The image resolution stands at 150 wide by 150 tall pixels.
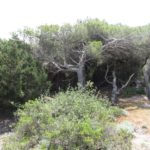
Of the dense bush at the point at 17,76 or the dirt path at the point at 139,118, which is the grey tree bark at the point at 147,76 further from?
the dense bush at the point at 17,76

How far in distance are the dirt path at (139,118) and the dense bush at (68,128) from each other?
1.18 m

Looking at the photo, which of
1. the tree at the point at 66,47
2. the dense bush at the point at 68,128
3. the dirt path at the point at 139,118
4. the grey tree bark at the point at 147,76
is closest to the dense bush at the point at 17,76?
the tree at the point at 66,47

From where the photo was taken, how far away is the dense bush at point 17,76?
514 inches

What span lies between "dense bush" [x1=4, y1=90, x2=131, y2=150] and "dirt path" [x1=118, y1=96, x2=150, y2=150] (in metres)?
1.18

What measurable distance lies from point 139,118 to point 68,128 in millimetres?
5625

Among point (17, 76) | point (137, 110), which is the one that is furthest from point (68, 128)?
point (137, 110)

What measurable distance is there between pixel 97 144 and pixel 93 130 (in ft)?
1.04

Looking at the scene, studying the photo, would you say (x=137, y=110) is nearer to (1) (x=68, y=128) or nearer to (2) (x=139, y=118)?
(2) (x=139, y=118)

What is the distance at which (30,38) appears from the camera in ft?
49.8

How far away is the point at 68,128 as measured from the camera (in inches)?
291

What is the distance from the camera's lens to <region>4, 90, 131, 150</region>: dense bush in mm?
7355

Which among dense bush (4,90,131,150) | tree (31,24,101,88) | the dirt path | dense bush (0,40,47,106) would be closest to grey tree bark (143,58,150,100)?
the dirt path

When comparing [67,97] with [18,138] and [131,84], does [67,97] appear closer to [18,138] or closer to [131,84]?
[18,138]

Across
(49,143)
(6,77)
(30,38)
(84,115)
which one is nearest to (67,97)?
(84,115)
